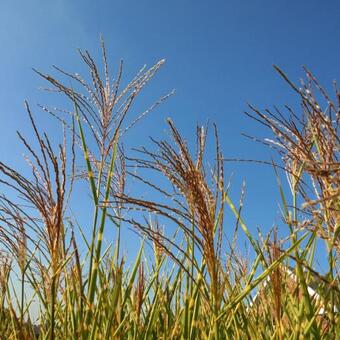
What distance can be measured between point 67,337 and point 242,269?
140cm

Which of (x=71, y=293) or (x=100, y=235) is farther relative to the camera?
(x=71, y=293)

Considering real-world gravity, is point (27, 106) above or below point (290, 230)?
above

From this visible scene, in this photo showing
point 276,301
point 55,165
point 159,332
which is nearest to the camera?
point 55,165

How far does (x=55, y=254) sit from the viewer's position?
1.92 m

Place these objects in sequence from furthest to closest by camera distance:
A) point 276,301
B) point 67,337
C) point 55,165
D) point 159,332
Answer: point 159,332 < point 67,337 < point 276,301 < point 55,165

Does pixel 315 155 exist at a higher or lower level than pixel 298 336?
higher

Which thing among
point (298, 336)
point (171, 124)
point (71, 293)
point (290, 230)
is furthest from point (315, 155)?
point (71, 293)

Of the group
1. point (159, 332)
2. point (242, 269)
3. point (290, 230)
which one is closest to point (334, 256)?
point (290, 230)

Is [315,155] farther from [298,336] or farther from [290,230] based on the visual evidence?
[298,336]

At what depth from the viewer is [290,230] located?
7.01 feet

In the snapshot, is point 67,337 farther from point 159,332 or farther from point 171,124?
point 171,124

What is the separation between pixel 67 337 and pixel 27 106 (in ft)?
3.63

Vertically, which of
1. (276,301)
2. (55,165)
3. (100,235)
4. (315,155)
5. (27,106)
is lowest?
(276,301)

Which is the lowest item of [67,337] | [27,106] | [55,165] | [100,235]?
[67,337]
